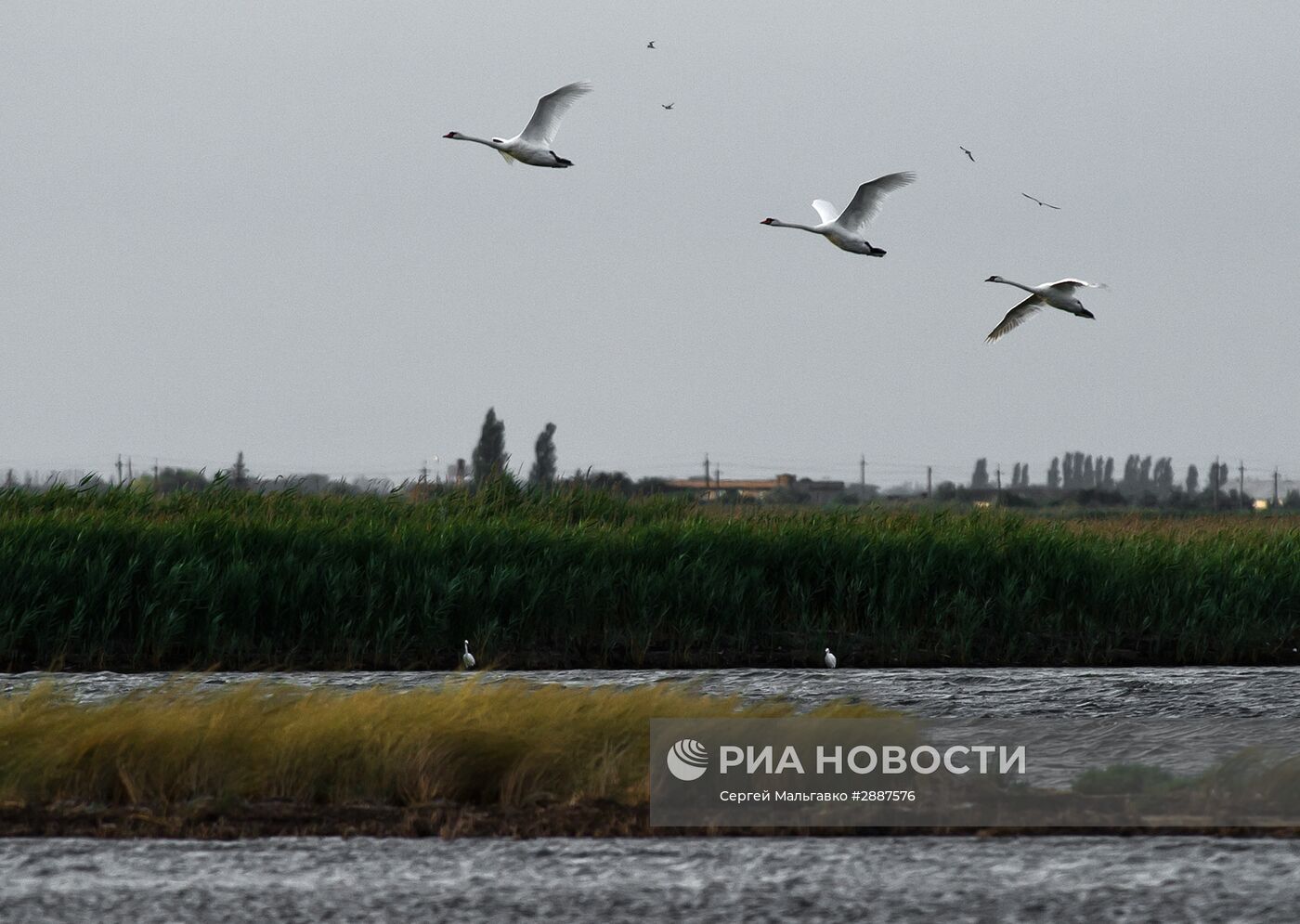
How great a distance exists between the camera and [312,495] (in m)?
20.6

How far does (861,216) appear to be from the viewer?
59.5 ft

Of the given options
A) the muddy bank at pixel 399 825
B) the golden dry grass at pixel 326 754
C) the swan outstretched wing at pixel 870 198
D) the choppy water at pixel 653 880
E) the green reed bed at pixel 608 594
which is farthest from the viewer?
the swan outstretched wing at pixel 870 198

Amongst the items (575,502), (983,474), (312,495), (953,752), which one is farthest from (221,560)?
(983,474)

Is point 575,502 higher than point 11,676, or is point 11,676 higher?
point 575,502

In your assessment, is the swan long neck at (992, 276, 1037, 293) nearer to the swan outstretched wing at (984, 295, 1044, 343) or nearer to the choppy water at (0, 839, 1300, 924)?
the swan outstretched wing at (984, 295, 1044, 343)

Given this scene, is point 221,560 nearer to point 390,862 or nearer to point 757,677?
point 757,677

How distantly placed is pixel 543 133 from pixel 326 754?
10.5 meters

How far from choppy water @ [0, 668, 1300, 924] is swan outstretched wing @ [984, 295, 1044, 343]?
13.5 meters

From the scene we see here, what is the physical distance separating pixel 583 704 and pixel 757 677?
5.99 m

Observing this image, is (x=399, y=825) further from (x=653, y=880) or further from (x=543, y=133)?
(x=543, y=133)

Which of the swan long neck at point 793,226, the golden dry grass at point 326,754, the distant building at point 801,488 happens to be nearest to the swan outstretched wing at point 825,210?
the swan long neck at point 793,226

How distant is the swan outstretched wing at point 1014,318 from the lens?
63.1ft

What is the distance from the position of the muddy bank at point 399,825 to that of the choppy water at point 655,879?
237 millimetres

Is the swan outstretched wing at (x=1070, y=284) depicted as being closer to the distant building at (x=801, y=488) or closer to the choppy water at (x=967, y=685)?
the choppy water at (x=967, y=685)
